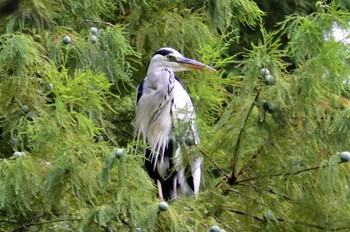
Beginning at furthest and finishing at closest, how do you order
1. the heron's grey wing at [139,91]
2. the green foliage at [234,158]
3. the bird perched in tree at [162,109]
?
the heron's grey wing at [139,91]
the bird perched in tree at [162,109]
the green foliage at [234,158]

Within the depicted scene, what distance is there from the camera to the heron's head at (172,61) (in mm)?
4559

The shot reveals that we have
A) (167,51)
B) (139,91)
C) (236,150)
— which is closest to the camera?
(236,150)

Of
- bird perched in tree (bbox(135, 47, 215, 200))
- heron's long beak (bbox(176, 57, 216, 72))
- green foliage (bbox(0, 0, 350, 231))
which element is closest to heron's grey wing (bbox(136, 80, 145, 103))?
bird perched in tree (bbox(135, 47, 215, 200))

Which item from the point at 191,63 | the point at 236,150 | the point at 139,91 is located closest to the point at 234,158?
the point at 236,150

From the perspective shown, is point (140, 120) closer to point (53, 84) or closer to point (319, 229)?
point (53, 84)

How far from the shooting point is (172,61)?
4578 mm

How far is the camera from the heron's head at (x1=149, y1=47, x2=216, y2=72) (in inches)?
179

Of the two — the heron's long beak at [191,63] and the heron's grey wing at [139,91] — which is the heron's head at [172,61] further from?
the heron's grey wing at [139,91]

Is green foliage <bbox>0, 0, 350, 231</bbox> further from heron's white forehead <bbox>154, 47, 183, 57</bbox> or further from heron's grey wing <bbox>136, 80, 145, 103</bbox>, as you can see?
heron's grey wing <bbox>136, 80, 145, 103</bbox>

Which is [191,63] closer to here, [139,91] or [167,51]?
[167,51]

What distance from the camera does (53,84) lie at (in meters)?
3.50

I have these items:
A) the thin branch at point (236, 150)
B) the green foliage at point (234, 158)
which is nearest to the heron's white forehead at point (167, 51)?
the green foliage at point (234, 158)

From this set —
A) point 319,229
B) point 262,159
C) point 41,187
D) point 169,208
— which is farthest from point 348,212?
point 41,187

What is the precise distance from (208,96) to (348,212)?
730 millimetres
